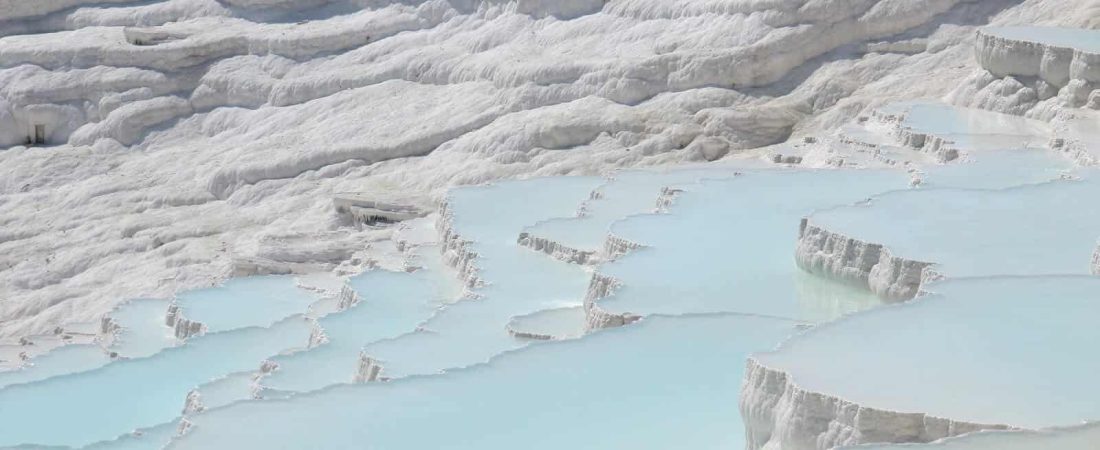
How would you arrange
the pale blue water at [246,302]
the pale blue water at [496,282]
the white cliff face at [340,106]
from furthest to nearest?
1. the white cliff face at [340,106]
2. the pale blue water at [246,302]
3. the pale blue water at [496,282]

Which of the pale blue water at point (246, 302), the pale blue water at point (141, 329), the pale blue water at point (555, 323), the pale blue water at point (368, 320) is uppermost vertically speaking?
the pale blue water at point (555, 323)

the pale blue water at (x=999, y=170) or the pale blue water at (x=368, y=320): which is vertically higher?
the pale blue water at (x=999, y=170)

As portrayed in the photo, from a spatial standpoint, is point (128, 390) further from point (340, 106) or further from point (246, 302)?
point (340, 106)

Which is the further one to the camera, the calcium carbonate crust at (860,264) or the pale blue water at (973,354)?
the calcium carbonate crust at (860,264)

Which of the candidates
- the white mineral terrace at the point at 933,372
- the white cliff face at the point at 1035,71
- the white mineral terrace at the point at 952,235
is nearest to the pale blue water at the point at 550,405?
the white mineral terrace at the point at 933,372

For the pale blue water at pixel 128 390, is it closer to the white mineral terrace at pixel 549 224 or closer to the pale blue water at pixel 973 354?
the white mineral terrace at pixel 549 224

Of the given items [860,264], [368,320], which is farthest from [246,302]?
[860,264]

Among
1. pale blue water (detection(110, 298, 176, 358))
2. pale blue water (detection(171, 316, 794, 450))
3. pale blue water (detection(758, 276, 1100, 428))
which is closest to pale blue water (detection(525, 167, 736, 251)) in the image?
pale blue water (detection(110, 298, 176, 358))

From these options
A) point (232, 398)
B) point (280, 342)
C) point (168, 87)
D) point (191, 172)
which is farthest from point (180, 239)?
point (232, 398)
